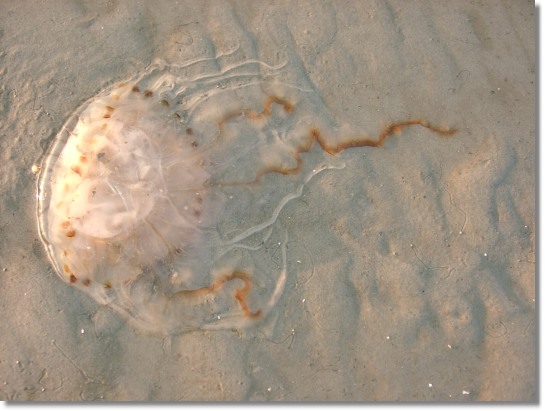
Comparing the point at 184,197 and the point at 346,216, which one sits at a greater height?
the point at 184,197

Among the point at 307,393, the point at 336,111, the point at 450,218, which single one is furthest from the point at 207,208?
the point at 450,218

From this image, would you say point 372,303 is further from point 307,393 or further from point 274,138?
point 274,138

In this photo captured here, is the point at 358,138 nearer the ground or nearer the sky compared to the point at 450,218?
nearer the sky

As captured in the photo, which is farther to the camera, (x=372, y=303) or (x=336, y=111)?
(x=336, y=111)
